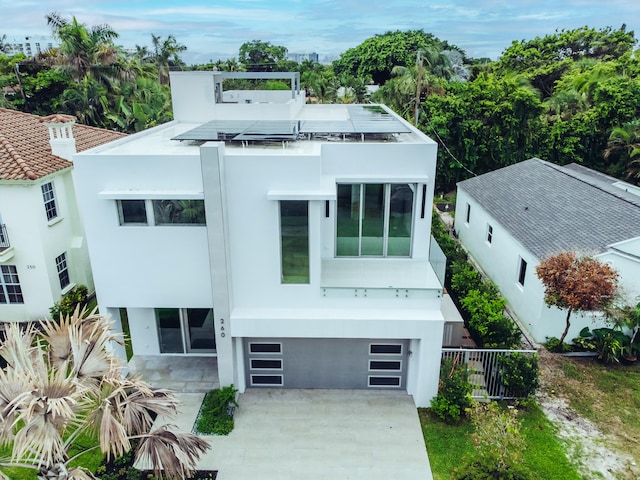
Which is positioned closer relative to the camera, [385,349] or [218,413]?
[218,413]

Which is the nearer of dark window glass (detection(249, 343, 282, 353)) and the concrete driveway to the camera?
the concrete driveway

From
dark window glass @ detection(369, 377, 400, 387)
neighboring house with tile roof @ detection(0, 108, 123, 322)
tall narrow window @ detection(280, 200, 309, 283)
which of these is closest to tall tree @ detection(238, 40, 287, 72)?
neighboring house with tile roof @ detection(0, 108, 123, 322)

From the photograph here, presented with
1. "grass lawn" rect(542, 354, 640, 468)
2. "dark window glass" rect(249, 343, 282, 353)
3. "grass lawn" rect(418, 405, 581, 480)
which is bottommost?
"grass lawn" rect(542, 354, 640, 468)

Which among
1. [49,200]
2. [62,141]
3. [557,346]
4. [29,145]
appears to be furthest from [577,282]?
[29,145]

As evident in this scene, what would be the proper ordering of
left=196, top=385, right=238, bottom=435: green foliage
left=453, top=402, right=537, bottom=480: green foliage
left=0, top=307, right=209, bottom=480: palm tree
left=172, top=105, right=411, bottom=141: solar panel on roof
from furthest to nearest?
left=172, top=105, right=411, bottom=141: solar panel on roof, left=196, top=385, right=238, bottom=435: green foliage, left=453, top=402, right=537, bottom=480: green foliage, left=0, top=307, right=209, bottom=480: palm tree

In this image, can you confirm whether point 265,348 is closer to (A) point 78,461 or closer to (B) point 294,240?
(B) point 294,240

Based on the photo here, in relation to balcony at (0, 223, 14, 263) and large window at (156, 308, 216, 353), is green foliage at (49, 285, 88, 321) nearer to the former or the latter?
balcony at (0, 223, 14, 263)

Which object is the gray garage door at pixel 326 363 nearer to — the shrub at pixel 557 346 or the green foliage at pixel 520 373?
the green foliage at pixel 520 373

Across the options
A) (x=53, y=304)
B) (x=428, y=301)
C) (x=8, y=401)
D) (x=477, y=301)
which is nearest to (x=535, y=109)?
(x=477, y=301)
